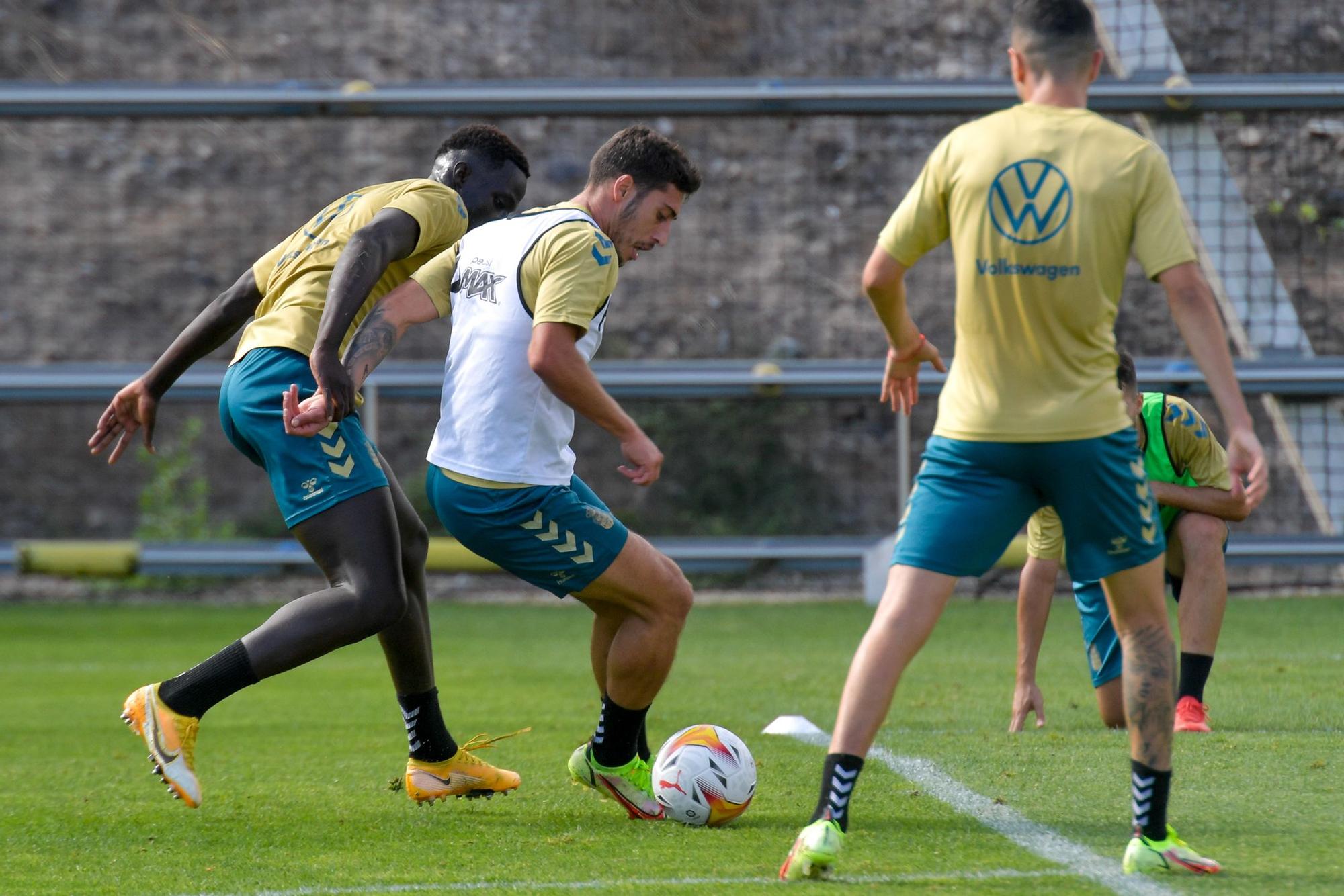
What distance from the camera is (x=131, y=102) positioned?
11.0 meters

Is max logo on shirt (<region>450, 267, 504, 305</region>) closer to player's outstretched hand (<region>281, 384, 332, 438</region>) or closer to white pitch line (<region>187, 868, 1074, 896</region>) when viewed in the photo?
player's outstretched hand (<region>281, 384, 332, 438</region>)

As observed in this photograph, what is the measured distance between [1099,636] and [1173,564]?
A: 45 centimetres

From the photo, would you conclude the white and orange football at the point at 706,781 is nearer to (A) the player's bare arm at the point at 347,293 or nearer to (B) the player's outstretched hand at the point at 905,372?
(B) the player's outstretched hand at the point at 905,372

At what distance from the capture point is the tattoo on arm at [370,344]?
3837 millimetres

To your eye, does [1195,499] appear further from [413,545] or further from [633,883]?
[633,883]

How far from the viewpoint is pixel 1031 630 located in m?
4.94

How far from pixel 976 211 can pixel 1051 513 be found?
2488 mm

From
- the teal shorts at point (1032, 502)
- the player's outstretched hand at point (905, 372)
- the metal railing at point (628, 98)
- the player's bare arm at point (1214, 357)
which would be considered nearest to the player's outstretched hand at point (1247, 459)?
the player's bare arm at point (1214, 357)

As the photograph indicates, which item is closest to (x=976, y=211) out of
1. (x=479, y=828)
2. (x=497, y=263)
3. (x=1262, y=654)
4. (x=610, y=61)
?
(x=497, y=263)

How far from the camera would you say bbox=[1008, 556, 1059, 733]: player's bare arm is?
490 cm

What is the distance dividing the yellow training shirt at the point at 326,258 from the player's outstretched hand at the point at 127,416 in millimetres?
432

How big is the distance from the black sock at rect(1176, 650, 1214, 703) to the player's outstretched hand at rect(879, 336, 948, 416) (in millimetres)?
2037

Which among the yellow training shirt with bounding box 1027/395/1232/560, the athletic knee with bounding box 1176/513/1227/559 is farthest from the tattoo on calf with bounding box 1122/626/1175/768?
the athletic knee with bounding box 1176/513/1227/559

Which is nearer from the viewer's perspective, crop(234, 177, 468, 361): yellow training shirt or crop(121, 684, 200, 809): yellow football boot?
crop(121, 684, 200, 809): yellow football boot
